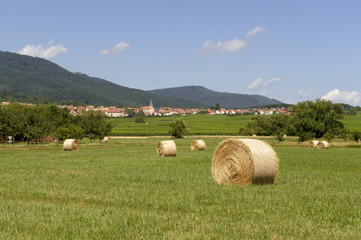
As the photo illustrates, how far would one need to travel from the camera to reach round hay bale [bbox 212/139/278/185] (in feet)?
56.5

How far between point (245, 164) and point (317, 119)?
87834 mm

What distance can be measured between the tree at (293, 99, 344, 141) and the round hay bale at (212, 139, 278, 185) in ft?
261

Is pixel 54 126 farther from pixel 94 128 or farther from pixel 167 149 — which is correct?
pixel 167 149

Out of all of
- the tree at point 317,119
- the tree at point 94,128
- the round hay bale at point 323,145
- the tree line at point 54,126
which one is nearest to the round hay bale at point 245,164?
the round hay bale at point 323,145

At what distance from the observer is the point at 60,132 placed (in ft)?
257

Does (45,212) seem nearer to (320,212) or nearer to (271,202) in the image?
(271,202)

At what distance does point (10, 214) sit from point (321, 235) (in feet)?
26.7

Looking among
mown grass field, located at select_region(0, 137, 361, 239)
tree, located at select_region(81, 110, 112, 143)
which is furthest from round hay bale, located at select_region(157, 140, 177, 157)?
tree, located at select_region(81, 110, 112, 143)

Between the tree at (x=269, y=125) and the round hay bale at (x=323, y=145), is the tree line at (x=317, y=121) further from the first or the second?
the tree at (x=269, y=125)

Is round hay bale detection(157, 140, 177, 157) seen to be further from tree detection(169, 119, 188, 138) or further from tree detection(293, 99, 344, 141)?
tree detection(169, 119, 188, 138)

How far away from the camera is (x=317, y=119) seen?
99625 mm

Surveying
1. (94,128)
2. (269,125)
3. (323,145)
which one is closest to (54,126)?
(94,128)

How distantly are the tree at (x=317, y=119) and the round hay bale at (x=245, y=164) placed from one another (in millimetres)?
79488

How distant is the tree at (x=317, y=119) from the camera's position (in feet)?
312
